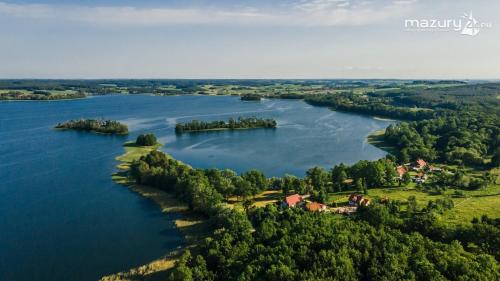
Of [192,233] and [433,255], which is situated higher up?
[433,255]

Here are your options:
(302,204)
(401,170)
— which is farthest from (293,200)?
(401,170)

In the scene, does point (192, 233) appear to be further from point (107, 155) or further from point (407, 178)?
point (107, 155)

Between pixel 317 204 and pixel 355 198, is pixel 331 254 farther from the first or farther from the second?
pixel 355 198

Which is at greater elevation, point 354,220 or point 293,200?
point 354,220

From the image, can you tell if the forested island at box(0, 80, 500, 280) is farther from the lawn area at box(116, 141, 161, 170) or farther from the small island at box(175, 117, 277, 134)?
the small island at box(175, 117, 277, 134)

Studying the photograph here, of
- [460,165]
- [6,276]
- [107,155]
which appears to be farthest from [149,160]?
[460,165]

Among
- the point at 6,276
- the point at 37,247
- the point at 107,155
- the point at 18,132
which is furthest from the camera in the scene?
the point at 18,132

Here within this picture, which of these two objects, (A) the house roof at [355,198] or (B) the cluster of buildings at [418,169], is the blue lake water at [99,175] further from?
(A) the house roof at [355,198]
